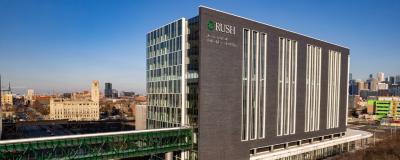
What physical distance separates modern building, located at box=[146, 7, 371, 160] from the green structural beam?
3.86 metres

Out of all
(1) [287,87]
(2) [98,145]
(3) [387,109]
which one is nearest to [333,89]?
(1) [287,87]

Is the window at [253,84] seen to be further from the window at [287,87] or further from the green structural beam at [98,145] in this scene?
the green structural beam at [98,145]

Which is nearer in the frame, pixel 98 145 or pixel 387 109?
pixel 98 145

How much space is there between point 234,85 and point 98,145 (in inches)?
998

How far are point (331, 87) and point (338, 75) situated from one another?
5549mm

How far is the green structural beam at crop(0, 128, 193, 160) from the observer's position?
3612 centimetres

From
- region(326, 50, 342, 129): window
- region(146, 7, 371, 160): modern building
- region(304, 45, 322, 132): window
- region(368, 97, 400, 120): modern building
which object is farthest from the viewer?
region(368, 97, 400, 120): modern building

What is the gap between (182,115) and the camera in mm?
50312

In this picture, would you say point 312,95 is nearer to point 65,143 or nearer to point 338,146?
point 338,146

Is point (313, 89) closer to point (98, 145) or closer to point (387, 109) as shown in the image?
point (98, 145)

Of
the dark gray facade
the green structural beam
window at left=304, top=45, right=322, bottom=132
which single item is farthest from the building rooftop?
the green structural beam

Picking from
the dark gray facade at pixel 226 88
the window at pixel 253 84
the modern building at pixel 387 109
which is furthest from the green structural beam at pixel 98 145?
the modern building at pixel 387 109

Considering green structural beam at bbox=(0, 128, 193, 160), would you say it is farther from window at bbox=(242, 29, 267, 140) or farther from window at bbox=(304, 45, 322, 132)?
window at bbox=(304, 45, 322, 132)

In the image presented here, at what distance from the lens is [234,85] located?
170ft
